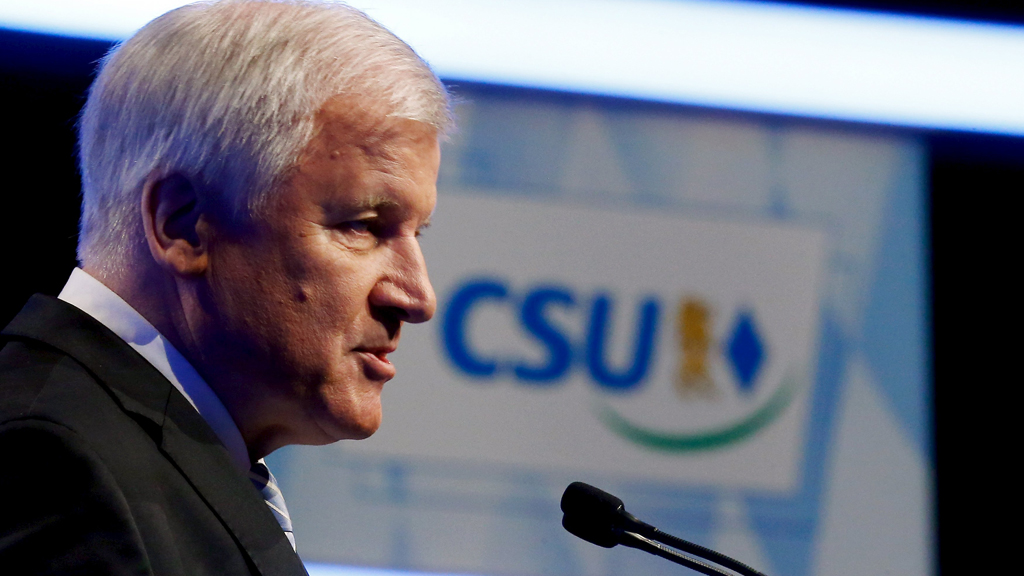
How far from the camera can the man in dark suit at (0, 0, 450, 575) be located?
968mm

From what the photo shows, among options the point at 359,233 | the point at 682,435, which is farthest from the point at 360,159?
the point at 682,435

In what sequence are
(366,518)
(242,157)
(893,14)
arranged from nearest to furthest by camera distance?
1. (242,157)
2. (366,518)
3. (893,14)

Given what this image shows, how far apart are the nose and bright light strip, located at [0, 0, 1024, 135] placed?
1.63 meters

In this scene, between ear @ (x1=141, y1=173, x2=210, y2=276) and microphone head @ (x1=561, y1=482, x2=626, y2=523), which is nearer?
ear @ (x1=141, y1=173, x2=210, y2=276)

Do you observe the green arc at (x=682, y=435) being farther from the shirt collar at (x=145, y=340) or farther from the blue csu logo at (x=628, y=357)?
the shirt collar at (x=145, y=340)

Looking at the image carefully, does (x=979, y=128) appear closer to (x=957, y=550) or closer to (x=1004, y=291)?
(x=1004, y=291)

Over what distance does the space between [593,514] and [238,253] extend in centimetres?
61

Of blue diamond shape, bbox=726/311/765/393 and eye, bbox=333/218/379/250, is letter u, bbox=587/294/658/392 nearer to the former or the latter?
blue diamond shape, bbox=726/311/765/393

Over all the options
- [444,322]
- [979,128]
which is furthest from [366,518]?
[979,128]

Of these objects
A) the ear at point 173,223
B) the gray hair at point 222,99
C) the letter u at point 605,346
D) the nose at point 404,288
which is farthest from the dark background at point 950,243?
the nose at point 404,288

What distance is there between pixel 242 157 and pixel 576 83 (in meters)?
1.82

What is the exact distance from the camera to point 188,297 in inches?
41.6

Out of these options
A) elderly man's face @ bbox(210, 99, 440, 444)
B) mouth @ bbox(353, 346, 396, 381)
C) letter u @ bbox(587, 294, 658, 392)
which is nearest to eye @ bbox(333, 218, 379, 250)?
elderly man's face @ bbox(210, 99, 440, 444)

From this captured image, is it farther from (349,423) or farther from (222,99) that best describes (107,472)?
(222,99)
